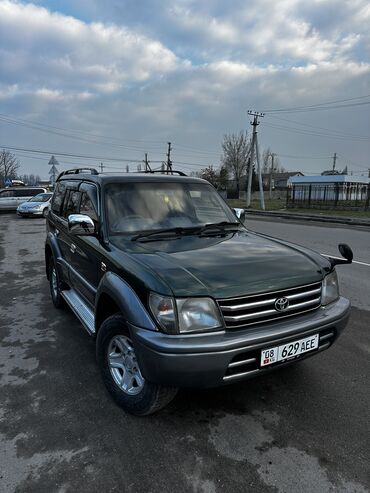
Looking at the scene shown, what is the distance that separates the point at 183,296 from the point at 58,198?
12.3 ft

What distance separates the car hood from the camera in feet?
8.01

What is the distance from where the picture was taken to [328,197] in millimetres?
29781

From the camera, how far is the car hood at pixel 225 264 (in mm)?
2441

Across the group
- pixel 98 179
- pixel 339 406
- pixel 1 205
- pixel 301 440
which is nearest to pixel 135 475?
pixel 301 440

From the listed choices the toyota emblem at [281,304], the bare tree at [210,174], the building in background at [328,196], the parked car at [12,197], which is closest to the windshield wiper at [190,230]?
the toyota emblem at [281,304]

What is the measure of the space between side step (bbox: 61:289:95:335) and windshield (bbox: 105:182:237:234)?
0.91 meters

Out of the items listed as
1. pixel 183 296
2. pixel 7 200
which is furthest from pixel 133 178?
pixel 7 200

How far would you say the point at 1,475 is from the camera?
2236 millimetres

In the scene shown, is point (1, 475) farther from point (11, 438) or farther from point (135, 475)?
point (135, 475)

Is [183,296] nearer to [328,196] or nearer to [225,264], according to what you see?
[225,264]

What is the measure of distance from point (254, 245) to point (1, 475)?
2469 mm

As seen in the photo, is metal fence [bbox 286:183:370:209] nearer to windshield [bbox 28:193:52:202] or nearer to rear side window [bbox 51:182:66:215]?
windshield [bbox 28:193:52:202]

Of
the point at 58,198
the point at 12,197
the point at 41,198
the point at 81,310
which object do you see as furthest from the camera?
the point at 12,197

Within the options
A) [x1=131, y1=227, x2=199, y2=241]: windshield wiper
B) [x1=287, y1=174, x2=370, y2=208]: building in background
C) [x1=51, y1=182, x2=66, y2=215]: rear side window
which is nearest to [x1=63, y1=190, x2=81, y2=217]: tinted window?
[x1=51, y1=182, x2=66, y2=215]: rear side window
